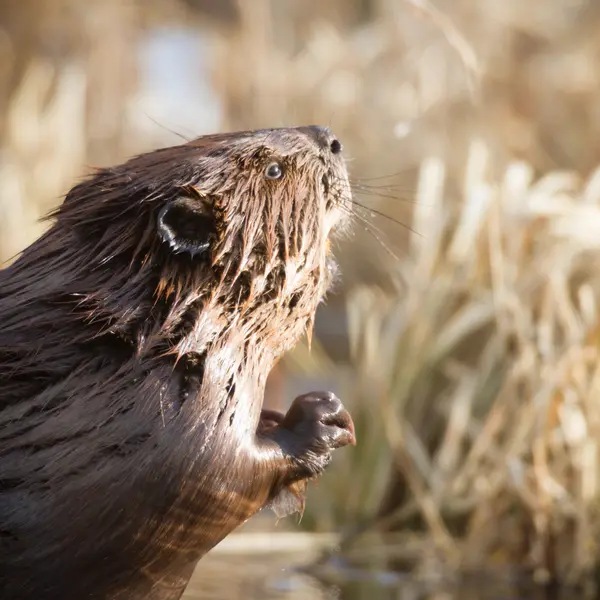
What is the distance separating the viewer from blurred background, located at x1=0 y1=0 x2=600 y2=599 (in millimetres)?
3662

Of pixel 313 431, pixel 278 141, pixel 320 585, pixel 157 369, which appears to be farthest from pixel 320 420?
pixel 320 585

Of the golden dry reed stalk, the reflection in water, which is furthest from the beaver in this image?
the golden dry reed stalk

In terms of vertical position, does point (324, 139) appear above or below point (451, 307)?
above

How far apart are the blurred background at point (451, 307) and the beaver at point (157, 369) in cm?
34

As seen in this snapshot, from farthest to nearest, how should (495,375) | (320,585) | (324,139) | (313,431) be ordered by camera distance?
(495,375), (320,585), (324,139), (313,431)

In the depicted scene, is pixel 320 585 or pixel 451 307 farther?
pixel 451 307

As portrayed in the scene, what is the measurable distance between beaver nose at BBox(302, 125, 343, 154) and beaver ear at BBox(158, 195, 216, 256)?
13.0 inches

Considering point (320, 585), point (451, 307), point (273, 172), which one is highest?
point (273, 172)

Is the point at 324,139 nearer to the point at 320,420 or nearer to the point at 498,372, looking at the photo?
the point at 320,420

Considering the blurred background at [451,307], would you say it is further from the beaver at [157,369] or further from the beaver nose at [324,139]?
the beaver at [157,369]

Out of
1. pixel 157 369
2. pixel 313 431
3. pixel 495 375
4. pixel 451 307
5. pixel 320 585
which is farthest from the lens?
pixel 451 307

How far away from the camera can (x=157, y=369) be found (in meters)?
2.06

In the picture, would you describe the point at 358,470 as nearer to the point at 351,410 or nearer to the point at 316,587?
the point at 351,410

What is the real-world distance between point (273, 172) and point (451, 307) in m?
2.04
